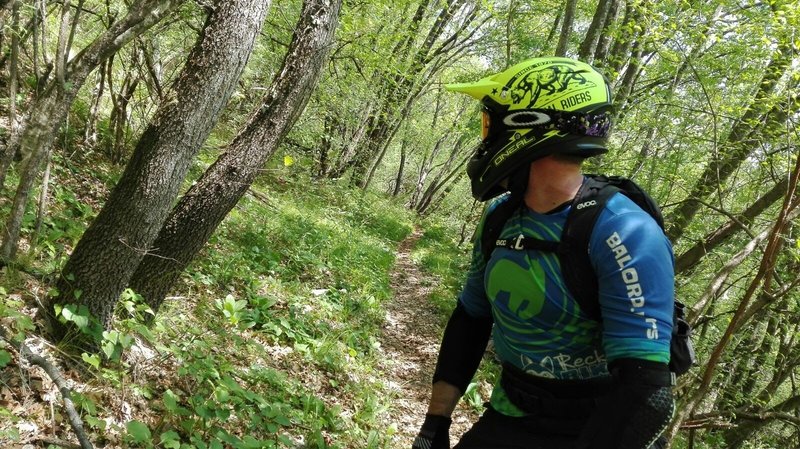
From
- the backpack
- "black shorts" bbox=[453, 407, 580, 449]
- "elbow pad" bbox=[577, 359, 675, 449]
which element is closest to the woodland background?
"black shorts" bbox=[453, 407, 580, 449]

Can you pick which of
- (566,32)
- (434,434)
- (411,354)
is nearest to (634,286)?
(434,434)

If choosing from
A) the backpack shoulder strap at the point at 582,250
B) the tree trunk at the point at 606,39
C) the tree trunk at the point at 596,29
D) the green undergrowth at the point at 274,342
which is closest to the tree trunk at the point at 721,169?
the tree trunk at the point at 606,39

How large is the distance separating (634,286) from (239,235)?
6.51 metres

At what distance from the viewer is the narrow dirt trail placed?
17.6ft

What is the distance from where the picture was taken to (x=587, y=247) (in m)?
1.65

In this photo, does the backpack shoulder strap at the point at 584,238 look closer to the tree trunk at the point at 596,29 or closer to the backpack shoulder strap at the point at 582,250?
the backpack shoulder strap at the point at 582,250

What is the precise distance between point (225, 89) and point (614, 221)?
3.03 meters

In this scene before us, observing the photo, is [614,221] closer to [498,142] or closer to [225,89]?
[498,142]

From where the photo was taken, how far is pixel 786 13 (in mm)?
4660

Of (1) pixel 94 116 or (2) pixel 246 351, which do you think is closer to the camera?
(2) pixel 246 351

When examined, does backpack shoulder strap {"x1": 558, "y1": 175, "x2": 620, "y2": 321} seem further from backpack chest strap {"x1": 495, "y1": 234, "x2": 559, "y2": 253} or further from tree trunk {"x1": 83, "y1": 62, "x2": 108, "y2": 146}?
tree trunk {"x1": 83, "y1": 62, "x2": 108, "y2": 146}

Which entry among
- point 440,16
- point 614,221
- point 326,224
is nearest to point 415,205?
point 440,16

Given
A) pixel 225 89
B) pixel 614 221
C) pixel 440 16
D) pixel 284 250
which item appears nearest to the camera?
pixel 614 221

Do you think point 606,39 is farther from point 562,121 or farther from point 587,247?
point 587,247
